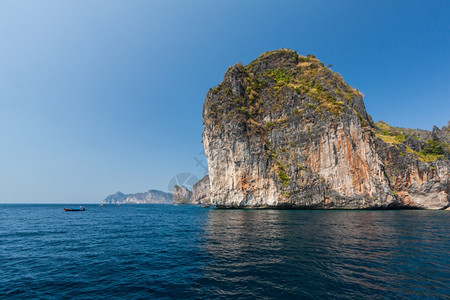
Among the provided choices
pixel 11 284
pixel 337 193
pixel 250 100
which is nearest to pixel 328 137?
pixel 337 193

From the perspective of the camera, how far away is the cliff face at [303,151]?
5356cm

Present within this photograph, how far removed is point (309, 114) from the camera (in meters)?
61.2

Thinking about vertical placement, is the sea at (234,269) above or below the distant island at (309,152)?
below

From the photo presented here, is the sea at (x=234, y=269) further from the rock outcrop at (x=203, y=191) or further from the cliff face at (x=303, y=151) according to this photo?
the rock outcrop at (x=203, y=191)

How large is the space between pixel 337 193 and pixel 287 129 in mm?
24004

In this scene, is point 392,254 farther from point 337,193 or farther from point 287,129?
point 287,129

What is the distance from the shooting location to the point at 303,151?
59562 mm

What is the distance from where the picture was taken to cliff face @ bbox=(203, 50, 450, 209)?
176 feet

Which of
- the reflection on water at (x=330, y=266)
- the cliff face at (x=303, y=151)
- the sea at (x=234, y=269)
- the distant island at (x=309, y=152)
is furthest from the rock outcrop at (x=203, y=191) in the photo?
the reflection on water at (x=330, y=266)

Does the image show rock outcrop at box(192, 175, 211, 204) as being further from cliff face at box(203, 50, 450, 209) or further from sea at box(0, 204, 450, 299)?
sea at box(0, 204, 450, 299)

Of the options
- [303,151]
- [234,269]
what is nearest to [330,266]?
[234,269]

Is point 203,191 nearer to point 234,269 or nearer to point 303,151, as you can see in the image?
point 303,151

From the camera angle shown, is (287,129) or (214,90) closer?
(287,129)

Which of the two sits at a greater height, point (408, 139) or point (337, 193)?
point (408, 139)
